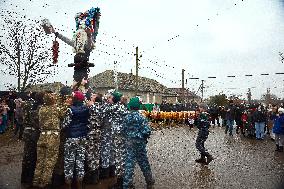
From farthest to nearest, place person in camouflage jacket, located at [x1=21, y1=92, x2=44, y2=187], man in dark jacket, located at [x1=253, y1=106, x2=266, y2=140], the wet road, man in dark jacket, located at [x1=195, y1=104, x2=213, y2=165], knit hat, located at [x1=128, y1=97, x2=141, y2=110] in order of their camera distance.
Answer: man in dark jacket, located at [x1=253, y1=106, x2=266, y2=140] → man in dark jacket, located at [x1=195, y1=104, x2=213, y2=165] → the wet road → person in camouflage jacket, located at [x1=21, y1=92, x2=44, y2=187] → knit hat, located at [x1=128, y1=97, x2=141, y2=110]

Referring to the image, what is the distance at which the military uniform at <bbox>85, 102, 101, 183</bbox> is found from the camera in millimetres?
7383

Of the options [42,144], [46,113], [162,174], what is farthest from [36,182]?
[162,174]

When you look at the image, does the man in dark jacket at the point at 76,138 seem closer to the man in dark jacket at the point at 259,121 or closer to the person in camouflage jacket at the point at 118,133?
the person in camouflage jacket at the point at 118,133

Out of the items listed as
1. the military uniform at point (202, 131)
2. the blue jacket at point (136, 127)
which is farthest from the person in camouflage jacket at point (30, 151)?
the military uniform at point (202, 131)

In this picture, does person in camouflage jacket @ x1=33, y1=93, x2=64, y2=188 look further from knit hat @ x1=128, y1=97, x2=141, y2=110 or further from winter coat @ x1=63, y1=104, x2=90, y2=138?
knit hat @ x1=128, y1=97, x2=141, y2=110

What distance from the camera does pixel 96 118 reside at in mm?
7445

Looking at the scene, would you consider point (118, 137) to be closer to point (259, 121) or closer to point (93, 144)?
Answer: point (93, 144)

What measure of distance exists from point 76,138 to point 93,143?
629 millimetres

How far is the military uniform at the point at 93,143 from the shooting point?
24.2 ft

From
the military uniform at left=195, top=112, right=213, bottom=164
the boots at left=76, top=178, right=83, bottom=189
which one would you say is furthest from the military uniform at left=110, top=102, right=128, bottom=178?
the military uniform at left=195, top=112, right=213, bottom=164

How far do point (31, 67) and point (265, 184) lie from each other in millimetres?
25061

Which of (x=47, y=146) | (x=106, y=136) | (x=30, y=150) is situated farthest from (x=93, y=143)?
(x=30, y=150)

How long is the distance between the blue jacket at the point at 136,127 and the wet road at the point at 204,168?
1286 mm

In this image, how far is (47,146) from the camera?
705cm
